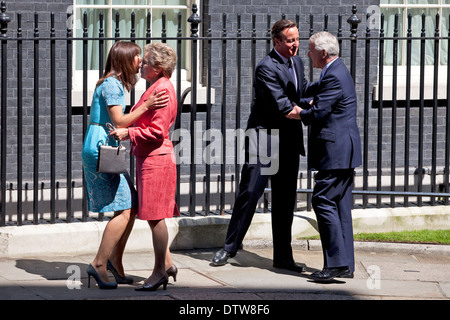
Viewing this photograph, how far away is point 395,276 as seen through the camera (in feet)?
24.4

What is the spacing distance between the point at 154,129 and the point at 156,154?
20 centimetres

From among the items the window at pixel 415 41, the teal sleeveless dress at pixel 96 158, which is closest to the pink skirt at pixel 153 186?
the teal sleeveless dress at pixel 96 158

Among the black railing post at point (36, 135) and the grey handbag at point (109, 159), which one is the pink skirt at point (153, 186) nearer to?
the grey handbag at point (109, 159)

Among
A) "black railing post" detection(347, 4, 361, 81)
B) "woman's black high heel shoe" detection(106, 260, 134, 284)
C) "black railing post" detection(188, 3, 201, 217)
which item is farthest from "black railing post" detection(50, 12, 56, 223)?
"black railing post" detection(347, 4, 361, 81)

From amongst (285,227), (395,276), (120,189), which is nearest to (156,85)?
(120,189)

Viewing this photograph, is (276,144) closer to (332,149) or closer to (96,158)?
(332,149)

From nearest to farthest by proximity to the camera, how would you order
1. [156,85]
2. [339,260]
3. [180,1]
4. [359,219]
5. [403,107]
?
[156,85]
[339,260]
[359,219]
[180,1]
[403,107]

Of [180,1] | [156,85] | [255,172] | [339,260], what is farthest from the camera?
[180,1]

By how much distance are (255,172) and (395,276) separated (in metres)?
1.37

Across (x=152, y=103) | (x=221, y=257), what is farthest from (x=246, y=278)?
(x=152, y=103)

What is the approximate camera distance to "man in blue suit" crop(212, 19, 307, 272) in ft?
23.9

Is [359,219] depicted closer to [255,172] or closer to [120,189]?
[255,172]

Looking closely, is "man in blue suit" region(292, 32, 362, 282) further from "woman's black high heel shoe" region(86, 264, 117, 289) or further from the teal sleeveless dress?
"woman's black high heel shoe" region(86, 264, 117, 289)

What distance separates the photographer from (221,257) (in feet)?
25.0
